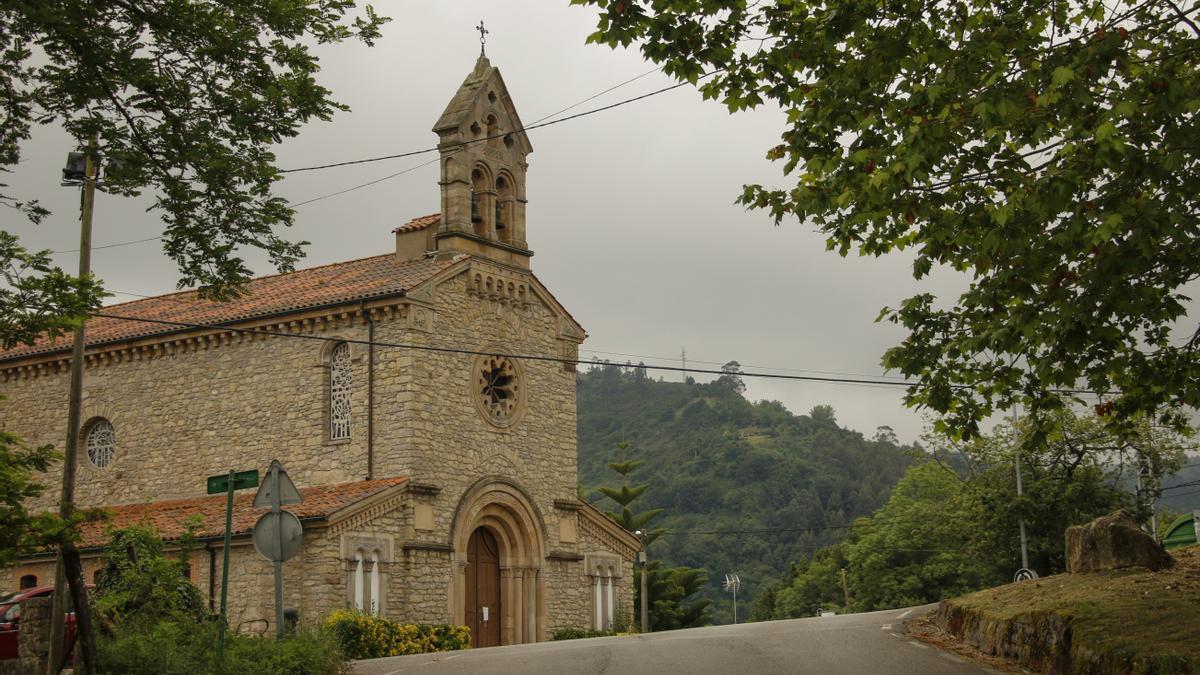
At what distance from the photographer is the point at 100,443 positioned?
3241cm

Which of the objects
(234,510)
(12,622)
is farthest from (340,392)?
(12,622)

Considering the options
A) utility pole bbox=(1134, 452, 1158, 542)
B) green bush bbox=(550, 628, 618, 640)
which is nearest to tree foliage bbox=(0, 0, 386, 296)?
green bush bbox=(550, 628, 618, 640)

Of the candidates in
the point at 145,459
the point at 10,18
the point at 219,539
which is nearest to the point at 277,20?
the point at 10,18

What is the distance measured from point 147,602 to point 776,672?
29.0 feet

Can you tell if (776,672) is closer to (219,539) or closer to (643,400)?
(219,539)

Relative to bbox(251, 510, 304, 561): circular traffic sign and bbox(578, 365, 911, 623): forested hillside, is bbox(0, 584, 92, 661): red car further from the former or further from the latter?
bbox(578, 365, 911, 623): forested hillside

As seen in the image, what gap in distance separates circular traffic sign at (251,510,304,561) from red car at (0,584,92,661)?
5243 mm

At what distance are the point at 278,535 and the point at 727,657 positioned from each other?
5.54m

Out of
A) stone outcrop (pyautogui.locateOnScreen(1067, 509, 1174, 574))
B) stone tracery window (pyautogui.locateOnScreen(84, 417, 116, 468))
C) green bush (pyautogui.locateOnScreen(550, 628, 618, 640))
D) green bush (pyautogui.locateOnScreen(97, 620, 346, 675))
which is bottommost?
green bush (pyautogui.locateOnScreen(550, 628, 618, 640))

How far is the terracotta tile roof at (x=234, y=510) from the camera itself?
2578 centimetres

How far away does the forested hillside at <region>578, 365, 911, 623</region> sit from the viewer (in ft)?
320

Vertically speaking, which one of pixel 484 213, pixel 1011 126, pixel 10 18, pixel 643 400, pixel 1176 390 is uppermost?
pixel 643 400

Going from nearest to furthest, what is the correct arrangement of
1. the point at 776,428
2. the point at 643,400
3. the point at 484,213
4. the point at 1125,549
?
the point at 1125,549 < the point at 484,213 < the point at 776,428 < the point at 643,400

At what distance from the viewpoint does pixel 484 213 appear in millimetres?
30750
